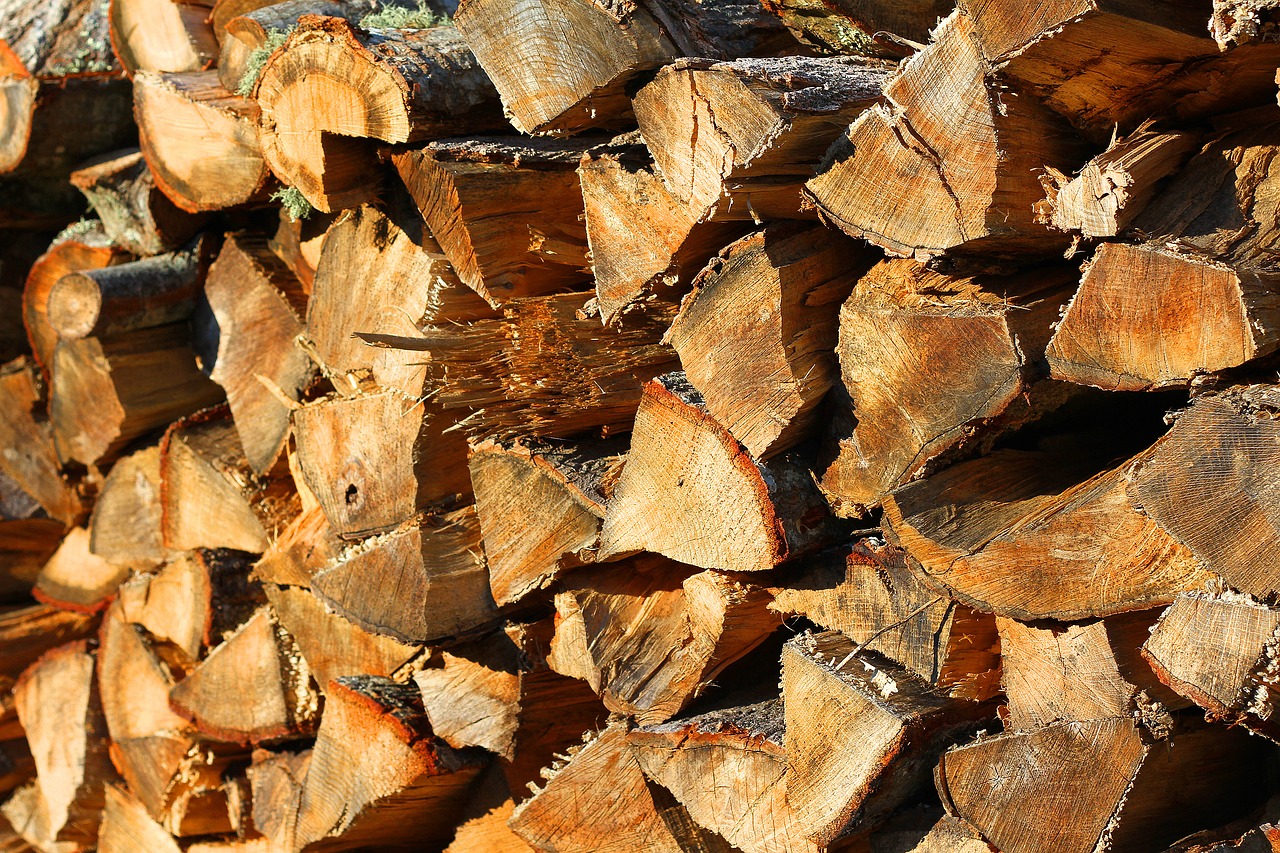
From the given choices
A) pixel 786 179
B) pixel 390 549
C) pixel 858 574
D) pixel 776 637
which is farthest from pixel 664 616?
pixel 786 179

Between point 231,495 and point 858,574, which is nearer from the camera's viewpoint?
point 858,574

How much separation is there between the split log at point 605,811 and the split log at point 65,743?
6.57ft

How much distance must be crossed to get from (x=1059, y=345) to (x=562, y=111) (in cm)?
83

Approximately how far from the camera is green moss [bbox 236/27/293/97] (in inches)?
99.3

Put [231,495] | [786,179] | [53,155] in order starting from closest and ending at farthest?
[786,179], [231,495], [53,155]

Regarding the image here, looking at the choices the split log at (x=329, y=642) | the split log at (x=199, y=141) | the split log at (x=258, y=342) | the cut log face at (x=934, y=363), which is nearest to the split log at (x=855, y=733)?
the cut log face at (x=934, y=363)

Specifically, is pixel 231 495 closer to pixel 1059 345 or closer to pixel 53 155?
pixel 53 155

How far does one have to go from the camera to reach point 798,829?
1.84 metres

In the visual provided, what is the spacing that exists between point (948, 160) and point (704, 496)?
64cm

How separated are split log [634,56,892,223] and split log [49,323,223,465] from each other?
6.60 feet

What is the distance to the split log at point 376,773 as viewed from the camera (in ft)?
8.03

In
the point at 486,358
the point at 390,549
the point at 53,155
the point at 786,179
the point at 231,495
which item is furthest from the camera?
the point at 53,155

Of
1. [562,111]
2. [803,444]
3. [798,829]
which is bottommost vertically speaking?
[798,829]

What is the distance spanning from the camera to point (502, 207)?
2.08 m
